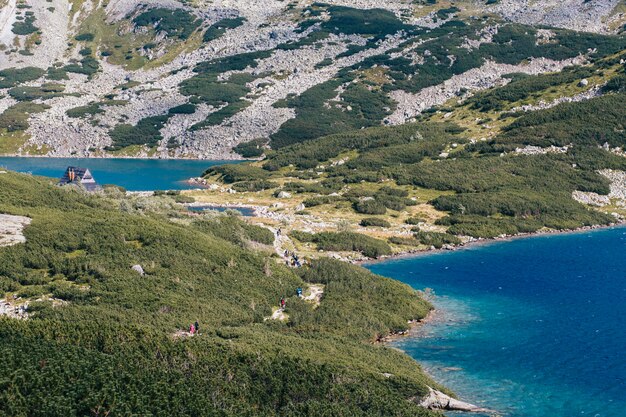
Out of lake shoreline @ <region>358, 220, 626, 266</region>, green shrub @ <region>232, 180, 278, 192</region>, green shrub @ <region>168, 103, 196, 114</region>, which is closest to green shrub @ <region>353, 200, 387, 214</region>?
lake shoreline @ <region>358, 220, 626, 266</region>

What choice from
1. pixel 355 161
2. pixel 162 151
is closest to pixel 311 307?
pixel 355 161

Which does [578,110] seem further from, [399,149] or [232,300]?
[232,300]

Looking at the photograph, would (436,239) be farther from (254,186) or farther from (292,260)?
(254,186)

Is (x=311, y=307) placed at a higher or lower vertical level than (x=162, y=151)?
higher

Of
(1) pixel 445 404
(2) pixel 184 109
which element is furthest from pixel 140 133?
(1) pixel 445 404

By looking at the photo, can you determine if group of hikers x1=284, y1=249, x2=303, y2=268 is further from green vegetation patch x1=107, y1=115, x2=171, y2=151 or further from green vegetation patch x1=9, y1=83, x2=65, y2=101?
green vegetation patch x1=9, y1=83, x2=65, y2=101
